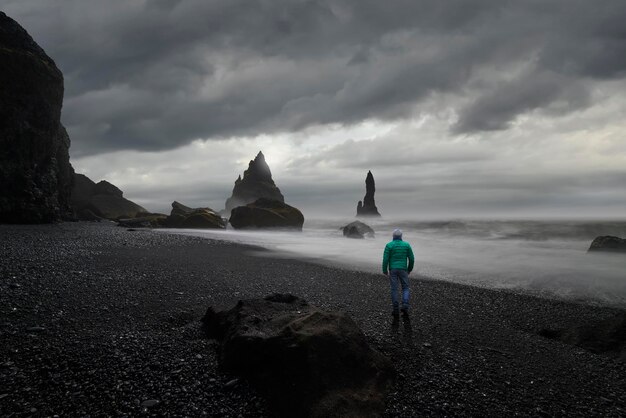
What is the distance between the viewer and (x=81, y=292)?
34.1 ft

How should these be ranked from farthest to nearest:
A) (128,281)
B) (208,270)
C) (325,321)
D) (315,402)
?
(208,270) → (128,281) → (325,321) → (315,402)

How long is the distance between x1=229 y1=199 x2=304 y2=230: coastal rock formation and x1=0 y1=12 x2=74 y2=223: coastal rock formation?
1004 inches

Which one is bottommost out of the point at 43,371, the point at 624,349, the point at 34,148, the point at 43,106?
the point at 43,371

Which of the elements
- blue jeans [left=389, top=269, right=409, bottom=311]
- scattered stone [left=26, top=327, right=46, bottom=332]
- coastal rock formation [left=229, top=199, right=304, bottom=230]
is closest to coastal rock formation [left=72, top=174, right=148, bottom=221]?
coastal rock formation [left=229, top=199, right=304, bottom=230]

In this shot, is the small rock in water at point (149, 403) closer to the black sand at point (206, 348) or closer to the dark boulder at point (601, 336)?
the black sand at point (206, 348)

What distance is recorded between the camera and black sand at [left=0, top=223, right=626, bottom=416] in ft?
18.9

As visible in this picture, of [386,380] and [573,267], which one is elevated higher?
[573,267]

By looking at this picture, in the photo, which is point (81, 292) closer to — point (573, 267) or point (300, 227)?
point (573, 267)

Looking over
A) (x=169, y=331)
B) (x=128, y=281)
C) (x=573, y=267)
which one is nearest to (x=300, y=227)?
(x=573, y=267)

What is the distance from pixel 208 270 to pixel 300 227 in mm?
42192

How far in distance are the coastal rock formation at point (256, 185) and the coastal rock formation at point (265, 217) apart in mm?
99197

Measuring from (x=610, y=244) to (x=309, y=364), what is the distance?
32258 mm

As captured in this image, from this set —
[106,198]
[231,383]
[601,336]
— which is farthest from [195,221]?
[601,336]

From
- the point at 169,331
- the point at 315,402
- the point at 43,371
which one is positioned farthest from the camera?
the point at 169,331
